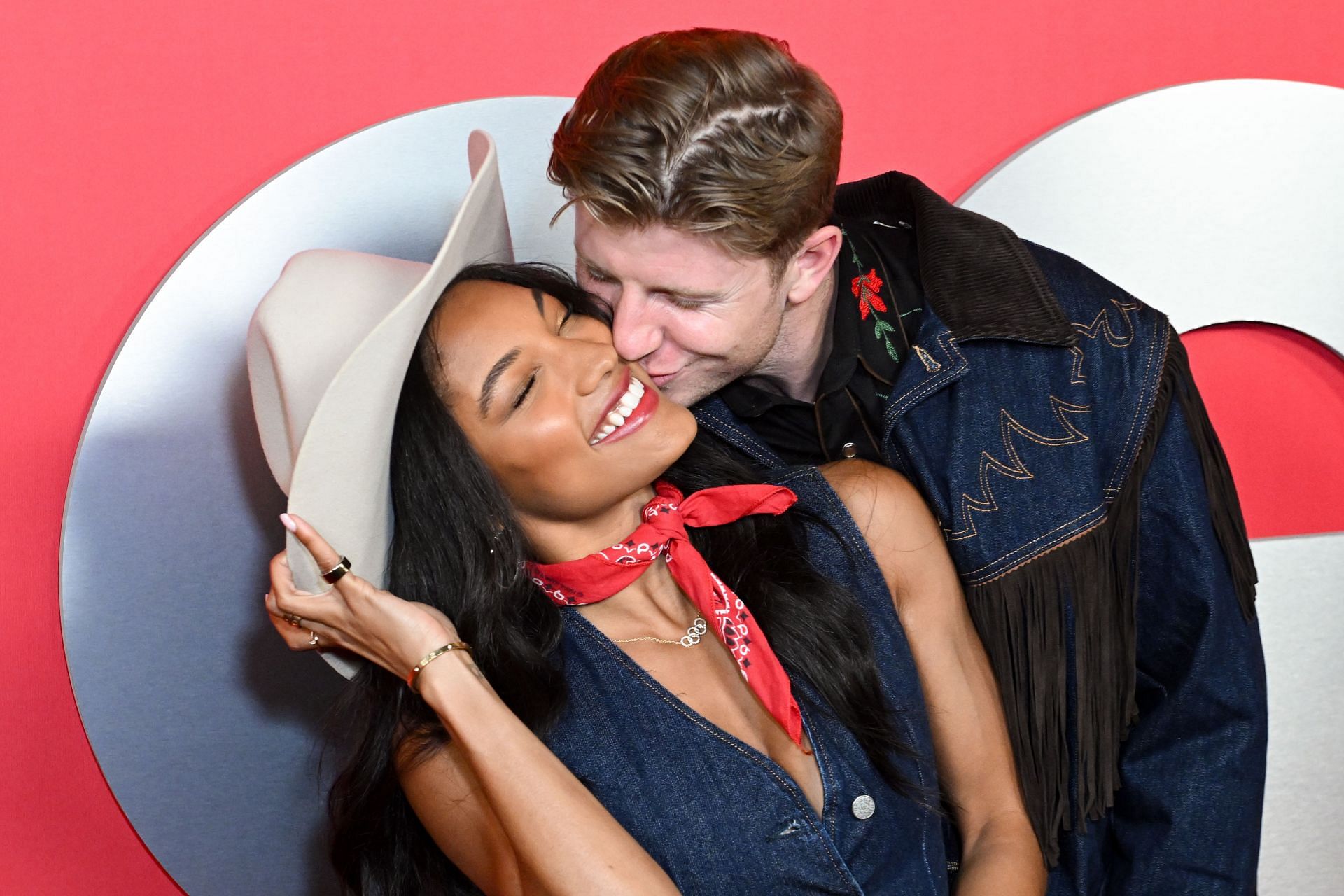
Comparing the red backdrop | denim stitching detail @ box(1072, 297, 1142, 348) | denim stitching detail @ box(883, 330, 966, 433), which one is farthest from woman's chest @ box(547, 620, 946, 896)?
the red backdrop

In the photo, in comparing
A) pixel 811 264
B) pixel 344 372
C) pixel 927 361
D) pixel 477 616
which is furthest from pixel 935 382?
pixel 344 372

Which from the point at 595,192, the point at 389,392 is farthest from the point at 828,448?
the point at 389,392

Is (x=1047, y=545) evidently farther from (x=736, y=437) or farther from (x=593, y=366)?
(x=593, y=366)

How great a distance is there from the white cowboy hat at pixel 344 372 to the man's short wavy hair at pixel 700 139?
0.16 meters

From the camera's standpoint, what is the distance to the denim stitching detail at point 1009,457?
5.44 ft

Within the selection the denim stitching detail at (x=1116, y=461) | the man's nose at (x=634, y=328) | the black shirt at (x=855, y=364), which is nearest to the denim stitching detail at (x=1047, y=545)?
the denim stitching detail at (x=1116, y=461)

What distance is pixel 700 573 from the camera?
5.14ft

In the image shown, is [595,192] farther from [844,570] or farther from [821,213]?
[844,570]

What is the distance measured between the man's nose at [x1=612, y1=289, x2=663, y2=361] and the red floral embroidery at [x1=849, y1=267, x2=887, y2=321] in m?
0.37

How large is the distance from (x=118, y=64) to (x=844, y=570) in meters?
1.30

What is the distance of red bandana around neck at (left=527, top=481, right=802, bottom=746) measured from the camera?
1.52 m

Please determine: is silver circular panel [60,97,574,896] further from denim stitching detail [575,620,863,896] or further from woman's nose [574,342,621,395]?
denim stitching detail [575,620,863,896]

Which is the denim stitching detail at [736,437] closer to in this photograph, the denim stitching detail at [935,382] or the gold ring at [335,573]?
the denim stitching detail at [935,382]

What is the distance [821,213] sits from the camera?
1.64m
